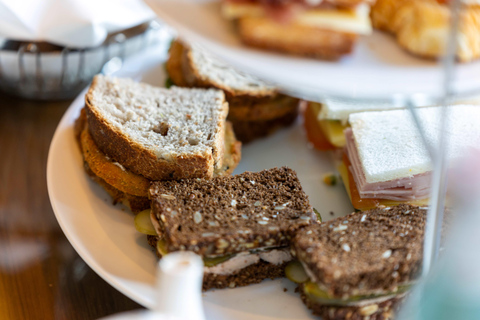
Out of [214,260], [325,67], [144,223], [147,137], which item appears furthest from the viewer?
[147,137]

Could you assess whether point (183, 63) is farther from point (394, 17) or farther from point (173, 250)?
point (394, 17)

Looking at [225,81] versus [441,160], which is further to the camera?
[225,81]

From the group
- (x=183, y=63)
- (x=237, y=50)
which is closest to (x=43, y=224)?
(x=183, y=63)

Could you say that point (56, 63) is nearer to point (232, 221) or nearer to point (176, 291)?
point (232, 221)

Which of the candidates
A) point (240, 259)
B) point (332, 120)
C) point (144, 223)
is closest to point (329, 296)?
point (240, 259)

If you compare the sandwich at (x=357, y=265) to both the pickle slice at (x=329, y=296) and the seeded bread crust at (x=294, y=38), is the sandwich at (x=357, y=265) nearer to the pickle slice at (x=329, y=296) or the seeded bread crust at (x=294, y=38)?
the pickle slice at (x=329, y=296)

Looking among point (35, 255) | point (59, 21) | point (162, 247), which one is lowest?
point (35, 255)

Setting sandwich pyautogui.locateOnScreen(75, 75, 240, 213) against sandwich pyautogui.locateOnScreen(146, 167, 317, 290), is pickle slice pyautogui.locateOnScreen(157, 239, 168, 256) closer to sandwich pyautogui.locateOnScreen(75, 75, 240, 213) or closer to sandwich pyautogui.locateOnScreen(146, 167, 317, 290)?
sandwich pyautogui.locateOnScreen(146, 167, 317, 290)
